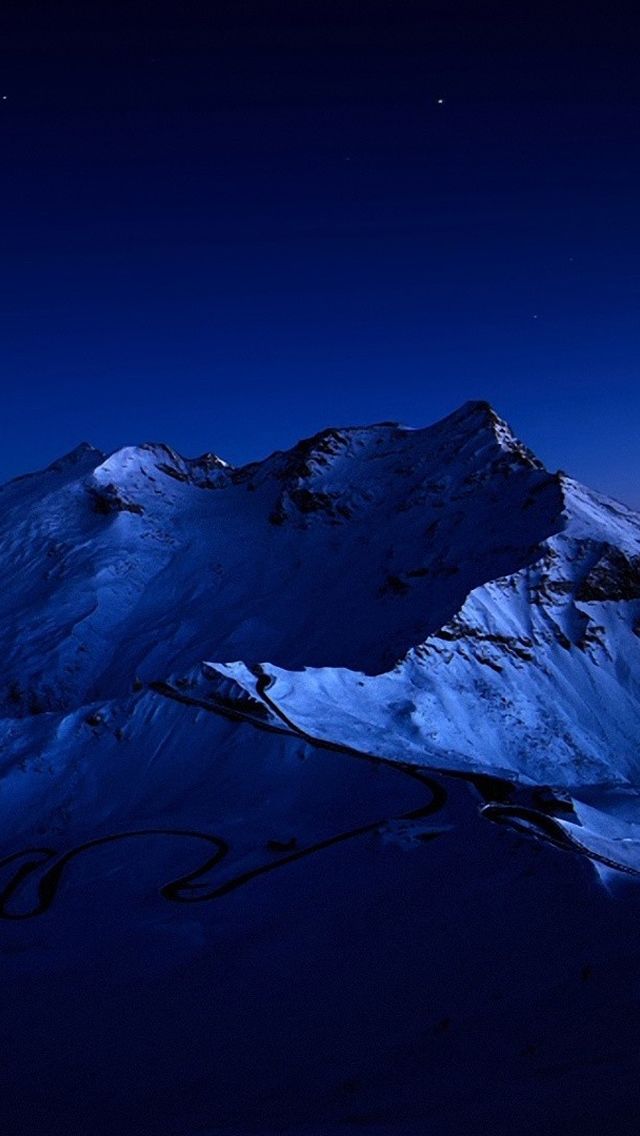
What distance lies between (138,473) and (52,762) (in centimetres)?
11156

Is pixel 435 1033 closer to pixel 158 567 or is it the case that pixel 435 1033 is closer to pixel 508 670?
pixel 508 670

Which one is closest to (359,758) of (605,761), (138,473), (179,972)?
(179,972)

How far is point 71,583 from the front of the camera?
420 ft

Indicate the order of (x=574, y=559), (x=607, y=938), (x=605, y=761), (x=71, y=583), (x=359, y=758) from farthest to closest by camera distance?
(x=71, y=583)
(x=574, y=559)
(x=605, y=761)
(x=359, y=758)
(x=607, y=938)

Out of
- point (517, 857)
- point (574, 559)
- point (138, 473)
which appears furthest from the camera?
point (138, 473)

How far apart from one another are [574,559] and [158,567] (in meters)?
70.6

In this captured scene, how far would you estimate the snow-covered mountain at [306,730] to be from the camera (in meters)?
18.4

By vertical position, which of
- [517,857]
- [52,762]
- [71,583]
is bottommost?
[52,762]

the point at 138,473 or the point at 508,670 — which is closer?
the point at 508,670

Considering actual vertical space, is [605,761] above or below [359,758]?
below

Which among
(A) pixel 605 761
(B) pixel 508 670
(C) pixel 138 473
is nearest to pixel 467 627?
(B) pixel 508 670

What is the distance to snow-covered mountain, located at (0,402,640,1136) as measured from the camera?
18.4 metres

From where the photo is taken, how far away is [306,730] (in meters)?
49.8

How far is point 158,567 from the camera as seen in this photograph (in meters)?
135
